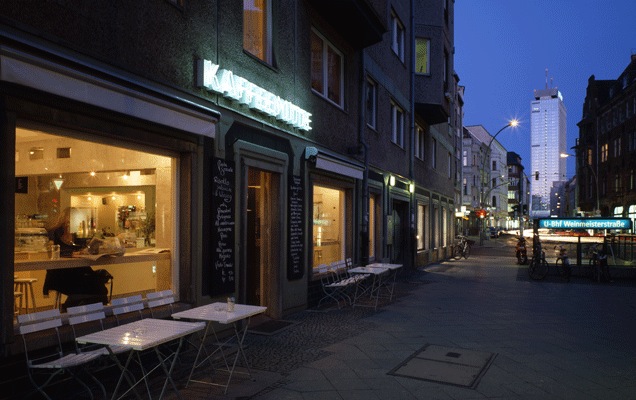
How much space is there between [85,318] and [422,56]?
19252 mm

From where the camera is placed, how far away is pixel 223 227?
26.8 ft

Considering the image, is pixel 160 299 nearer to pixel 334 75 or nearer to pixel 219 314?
pixel 219 314

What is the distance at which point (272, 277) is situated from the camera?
10.2 m

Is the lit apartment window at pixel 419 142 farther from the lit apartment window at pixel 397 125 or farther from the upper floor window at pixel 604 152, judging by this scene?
the upper floor window at pixel 604 152

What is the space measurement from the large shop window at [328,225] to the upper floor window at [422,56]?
10179 millimetres

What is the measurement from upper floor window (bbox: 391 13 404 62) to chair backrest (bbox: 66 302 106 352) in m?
14.4

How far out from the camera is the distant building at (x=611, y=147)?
4853 cm

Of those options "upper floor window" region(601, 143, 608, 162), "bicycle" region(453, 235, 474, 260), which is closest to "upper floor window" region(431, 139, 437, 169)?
"bicycle" region(453, 235, 474, 260)

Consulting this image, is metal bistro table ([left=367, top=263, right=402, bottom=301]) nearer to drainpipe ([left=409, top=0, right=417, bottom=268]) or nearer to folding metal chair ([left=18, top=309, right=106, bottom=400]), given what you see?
drainpipe ([left=409, top=0, right=417, bottom=268])

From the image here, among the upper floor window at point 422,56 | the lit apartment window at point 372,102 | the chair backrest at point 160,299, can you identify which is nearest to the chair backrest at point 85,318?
the chair backrest at point 160,299

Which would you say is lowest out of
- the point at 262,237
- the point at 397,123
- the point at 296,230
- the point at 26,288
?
the point at 26,288

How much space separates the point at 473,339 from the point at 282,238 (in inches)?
147

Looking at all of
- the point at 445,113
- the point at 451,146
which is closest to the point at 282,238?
the point at 445,113

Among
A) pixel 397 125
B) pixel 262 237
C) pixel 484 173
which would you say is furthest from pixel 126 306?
pixel 484 173
